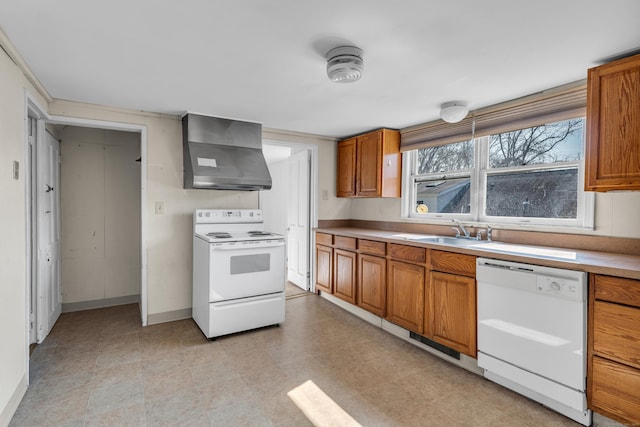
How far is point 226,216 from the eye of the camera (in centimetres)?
358

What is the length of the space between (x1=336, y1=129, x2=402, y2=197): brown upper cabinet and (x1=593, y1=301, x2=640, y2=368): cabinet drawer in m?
2.28

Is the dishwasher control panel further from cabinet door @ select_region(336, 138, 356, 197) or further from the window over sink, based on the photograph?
cabinet door @ select_region(336, 138, 356, 197)

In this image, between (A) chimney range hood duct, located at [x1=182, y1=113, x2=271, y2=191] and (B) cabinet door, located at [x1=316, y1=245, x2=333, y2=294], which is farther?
(B) cabinet door, located at [x1=316, y1=245, x2=333, y2=294]

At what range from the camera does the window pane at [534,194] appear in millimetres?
2512

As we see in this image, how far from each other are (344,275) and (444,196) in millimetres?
1412

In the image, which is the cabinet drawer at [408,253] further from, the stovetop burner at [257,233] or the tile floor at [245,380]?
the stovetop burner at [257,233]

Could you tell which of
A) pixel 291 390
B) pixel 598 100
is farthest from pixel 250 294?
pixel 598 100

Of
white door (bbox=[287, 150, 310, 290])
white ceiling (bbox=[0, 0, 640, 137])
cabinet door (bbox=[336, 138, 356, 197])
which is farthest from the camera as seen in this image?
white door (bbox=[287, 150, 310, 290])

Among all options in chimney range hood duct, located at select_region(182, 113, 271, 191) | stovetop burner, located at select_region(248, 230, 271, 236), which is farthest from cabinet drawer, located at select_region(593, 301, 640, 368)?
chimney range hood duct, located at select_region(182, 113, 271, 191)

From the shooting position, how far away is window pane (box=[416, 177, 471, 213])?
10.8 ft

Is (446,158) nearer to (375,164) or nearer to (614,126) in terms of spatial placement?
(375,164)

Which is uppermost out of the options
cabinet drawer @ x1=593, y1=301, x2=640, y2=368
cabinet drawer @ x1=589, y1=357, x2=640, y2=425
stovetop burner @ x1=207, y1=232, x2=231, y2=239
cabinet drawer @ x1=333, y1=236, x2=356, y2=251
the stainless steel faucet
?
the stainless steel faucet

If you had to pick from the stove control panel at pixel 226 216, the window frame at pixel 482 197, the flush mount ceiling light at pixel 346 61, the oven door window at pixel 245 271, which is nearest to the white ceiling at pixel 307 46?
the flush mount ceiling light at pixel 346 61

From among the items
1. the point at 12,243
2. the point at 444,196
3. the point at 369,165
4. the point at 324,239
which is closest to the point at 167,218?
the point at 12,243
